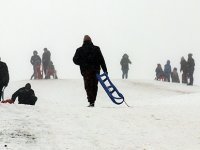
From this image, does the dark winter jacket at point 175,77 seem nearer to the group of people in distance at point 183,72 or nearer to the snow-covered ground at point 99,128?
the group of people in distance at point 183,72

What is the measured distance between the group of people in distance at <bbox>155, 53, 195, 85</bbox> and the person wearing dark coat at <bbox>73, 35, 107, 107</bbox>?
18027 mm

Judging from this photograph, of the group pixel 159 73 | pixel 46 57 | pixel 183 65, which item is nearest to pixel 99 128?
pixel 46 57

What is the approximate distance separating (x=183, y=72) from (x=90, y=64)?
19.7 metres

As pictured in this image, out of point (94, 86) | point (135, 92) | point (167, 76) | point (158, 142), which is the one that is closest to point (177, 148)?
point (158, 142)

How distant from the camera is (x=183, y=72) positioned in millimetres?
31625

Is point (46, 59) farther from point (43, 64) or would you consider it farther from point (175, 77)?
point (175, 77)

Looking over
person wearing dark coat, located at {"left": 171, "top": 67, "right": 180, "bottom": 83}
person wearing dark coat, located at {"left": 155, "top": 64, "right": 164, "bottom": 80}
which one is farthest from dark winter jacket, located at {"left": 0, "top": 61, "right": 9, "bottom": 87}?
person wearing dark coat, located at {"left": 171, "top": 67, "right": 180, "bottom": 83}

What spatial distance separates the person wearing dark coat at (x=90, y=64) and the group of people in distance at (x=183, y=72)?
18027 millimetres

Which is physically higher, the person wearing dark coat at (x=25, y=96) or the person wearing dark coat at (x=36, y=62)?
the person wearing dark coat at (x=36, y=62)

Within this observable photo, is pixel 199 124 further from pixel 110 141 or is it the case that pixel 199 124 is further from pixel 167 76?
pixel 167 76

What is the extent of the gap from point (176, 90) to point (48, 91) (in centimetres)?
625

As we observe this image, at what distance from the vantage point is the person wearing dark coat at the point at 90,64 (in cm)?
1248

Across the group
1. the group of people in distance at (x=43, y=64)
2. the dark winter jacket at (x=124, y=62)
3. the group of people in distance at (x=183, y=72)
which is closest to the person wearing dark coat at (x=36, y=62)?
the group of people in distance at (x=43, y=64)

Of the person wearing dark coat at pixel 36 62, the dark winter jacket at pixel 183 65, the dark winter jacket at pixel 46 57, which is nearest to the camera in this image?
the dark winter jacket at pixel 46 57
